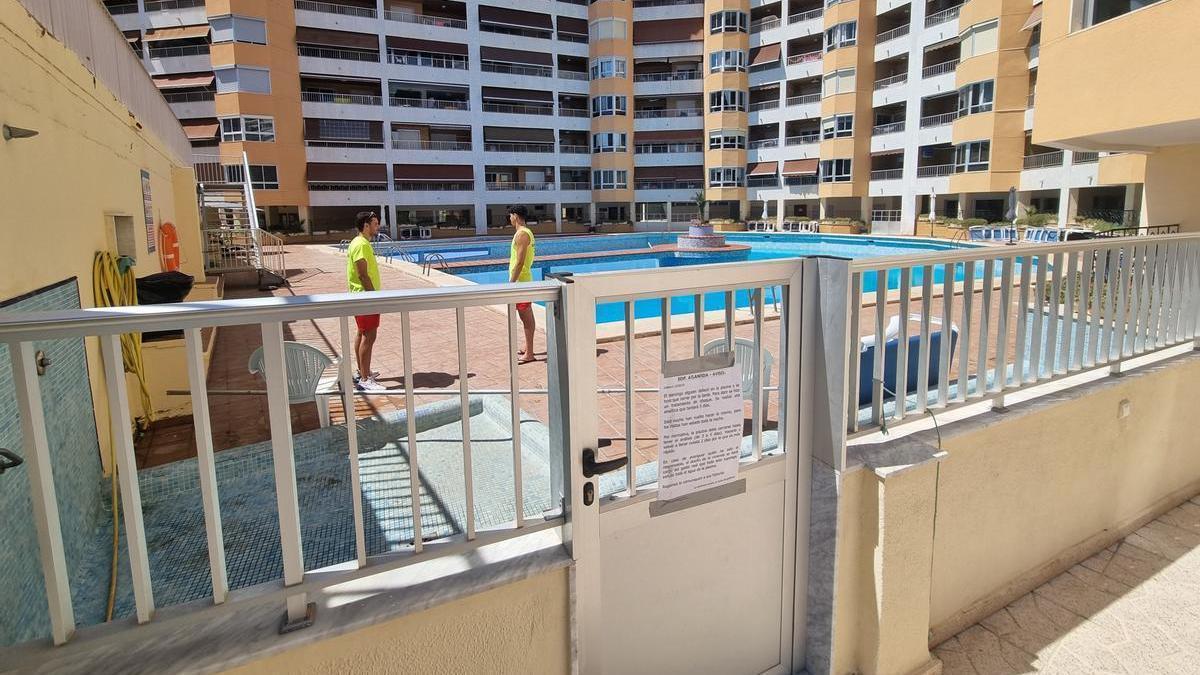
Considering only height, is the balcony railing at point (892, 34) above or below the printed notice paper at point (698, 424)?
above

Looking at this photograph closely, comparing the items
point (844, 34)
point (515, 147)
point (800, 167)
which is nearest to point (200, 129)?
point (515, 147)

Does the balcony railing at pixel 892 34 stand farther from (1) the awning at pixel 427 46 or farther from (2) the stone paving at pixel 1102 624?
(2) the stone paving at pixel 1102 624

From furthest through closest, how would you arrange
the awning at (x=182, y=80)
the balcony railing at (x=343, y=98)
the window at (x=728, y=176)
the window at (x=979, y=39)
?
the window at (x=728, y=176), the balcony railing at (x=343, y=98), the awning at (x=182, y=80), the window at (x=979, y=39)

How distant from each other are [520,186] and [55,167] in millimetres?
47268

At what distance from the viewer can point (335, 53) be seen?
43719 mm

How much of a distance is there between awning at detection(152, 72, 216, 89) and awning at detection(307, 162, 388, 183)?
8.44 m

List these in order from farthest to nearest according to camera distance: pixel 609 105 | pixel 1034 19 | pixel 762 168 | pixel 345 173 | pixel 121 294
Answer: pixel 609 105, pixel 762 168, pixel 345 173, pixel 1034 19, pixel 121 294

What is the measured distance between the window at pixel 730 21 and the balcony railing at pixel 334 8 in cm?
2442

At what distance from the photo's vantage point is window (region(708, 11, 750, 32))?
48.6 meters

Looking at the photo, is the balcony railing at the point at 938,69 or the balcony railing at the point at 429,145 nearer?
the balcony railing at the point at 938,69

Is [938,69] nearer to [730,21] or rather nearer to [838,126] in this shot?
[838,126]

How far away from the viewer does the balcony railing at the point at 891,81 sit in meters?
39.7

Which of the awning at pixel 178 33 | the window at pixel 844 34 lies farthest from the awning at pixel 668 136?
the awning at pixel 178 33

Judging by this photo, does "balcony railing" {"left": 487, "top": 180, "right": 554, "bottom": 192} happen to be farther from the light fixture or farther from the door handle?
the door handle
